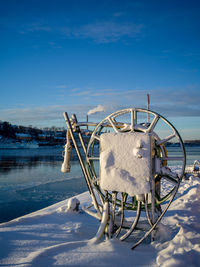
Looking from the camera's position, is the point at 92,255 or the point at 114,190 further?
the point at 114,190

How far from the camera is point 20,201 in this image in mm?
8516

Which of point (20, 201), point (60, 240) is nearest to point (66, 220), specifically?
point (60, 240)

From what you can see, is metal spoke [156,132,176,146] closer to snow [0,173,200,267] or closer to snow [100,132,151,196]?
snow [100,132,151,196]

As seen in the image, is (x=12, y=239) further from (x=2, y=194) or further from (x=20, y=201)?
(x=2, y=194)

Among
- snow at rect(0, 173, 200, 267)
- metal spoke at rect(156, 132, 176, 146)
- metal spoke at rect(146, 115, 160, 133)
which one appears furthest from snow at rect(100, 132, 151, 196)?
snow at rect(0, 173, 200, 267)

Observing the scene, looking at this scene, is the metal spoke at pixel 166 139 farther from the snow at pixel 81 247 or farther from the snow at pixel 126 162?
the snow at pixel 81 247

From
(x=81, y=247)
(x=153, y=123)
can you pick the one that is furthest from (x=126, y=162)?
(x=81, y=247)

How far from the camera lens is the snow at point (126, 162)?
3318mm

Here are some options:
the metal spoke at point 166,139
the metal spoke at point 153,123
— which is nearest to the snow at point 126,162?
the metal spoke at point 153,123

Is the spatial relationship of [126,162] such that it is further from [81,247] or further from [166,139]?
[81,247]

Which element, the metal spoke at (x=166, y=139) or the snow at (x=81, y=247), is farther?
the metal spoke at (x=166, y=139)

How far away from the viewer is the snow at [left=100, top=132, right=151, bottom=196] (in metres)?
3.32

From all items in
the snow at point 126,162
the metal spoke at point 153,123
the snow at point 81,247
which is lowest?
the snow at point 81,247

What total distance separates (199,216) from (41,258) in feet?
11.5
